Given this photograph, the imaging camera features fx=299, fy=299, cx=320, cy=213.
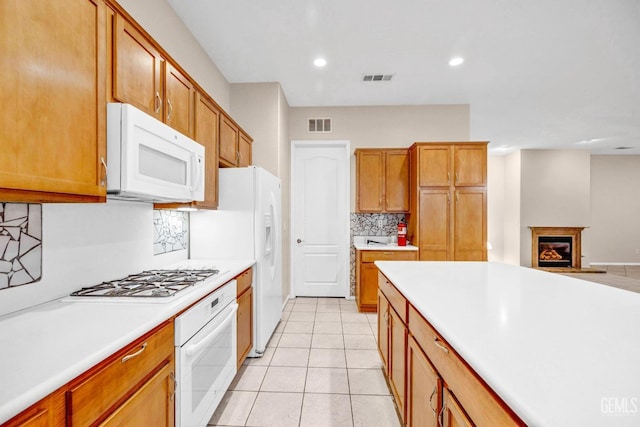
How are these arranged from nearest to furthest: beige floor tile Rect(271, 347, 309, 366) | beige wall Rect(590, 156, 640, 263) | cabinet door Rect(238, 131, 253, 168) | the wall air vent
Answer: beige floor tile Rect(271, 347, 309, 366), cabinet door Rect(238, 131, 253, 168), the wall air vent, beige wall Rect(590, 156, 640, 263)

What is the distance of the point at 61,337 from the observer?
1.00 m

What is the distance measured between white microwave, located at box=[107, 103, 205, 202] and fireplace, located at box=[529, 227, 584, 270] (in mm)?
8273

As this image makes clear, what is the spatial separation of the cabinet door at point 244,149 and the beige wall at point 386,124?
111cm

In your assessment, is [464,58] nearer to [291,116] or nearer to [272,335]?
[291,116]

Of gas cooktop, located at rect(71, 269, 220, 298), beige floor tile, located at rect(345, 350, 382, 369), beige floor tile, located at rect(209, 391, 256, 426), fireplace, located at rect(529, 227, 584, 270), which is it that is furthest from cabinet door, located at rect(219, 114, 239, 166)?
fireplace, located at rect(529, 227, 584, 270)

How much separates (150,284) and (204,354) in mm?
486

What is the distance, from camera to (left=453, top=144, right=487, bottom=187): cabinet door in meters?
3.83

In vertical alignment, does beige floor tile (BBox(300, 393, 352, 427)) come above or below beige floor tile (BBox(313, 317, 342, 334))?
below

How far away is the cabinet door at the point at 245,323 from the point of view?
7.37 ft

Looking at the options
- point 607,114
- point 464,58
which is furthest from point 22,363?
point 607,114

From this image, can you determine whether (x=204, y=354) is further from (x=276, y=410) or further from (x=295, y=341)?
(x=295, y=341)

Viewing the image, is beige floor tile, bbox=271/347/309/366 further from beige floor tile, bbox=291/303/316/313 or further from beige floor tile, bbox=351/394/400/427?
beige floor tile, bbox=291/303/316/313

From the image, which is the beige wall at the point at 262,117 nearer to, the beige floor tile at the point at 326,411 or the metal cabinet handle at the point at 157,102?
the metal cabinet handle at the point at 157,102

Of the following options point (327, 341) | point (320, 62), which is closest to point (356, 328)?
point (327, 341)
